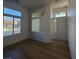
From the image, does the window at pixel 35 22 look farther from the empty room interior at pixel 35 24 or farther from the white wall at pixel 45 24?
the white wall at pixel 45 24

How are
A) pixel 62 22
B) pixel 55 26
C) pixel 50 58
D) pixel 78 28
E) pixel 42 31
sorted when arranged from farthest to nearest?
→ pixel 55 26
pixel 62 22
pixel 42 31
pixel 50 58
pixel 78 28

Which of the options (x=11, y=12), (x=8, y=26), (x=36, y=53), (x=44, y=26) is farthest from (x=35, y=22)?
(x=36, y=53)

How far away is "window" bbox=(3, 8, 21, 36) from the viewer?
16.2ft

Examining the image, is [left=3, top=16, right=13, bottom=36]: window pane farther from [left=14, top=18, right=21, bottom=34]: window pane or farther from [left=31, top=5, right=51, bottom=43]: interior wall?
[left=31, top=5, right=51, bottom=43]: interior wall

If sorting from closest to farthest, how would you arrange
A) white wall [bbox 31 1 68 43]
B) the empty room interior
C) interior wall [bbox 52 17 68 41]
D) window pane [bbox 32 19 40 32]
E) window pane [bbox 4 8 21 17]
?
window pane [bbox 4 8 21 17] < the empty room interior < white wall [bbox 31 1 68 43] < window pane [bbox 32 19 40 32] < interior wall [bbox 52 17 68 41]

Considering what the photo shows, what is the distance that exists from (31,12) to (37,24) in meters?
1.41

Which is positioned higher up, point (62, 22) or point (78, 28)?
point (62, 22)

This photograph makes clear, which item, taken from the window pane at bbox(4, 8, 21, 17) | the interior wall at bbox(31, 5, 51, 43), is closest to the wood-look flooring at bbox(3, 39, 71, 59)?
the interior wall at bbox(31, 5, 51, 43)

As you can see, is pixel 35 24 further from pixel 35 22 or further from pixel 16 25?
pixel 16 25

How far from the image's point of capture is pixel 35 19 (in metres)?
7.03

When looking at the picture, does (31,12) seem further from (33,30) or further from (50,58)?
(50,58)

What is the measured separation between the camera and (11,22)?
5.53 meters

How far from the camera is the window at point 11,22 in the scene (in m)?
4.94

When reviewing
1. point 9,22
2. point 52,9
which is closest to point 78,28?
point 9,22
